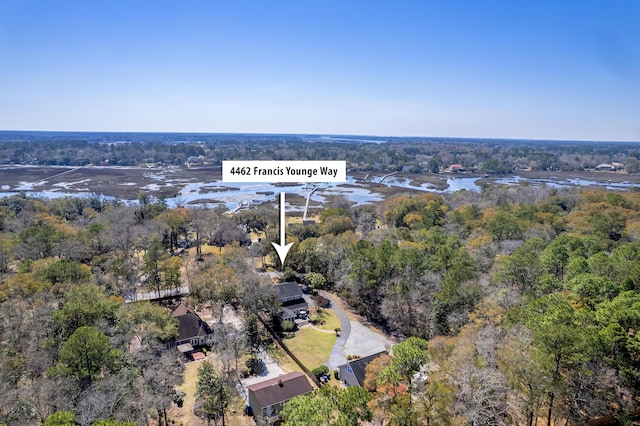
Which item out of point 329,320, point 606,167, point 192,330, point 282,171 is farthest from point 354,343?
point 606,167

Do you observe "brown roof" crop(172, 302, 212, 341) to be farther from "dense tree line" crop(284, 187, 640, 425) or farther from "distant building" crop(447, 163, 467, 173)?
"distant building" crop(447, 163, 467, 173)

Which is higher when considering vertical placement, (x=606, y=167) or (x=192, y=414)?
(x=606, y=167)

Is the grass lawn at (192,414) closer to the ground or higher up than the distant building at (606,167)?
closer to the ground

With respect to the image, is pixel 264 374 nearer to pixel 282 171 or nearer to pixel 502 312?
pixel 282 171

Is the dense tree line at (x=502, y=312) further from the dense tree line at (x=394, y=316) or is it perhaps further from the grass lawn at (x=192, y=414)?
the grass lawn at (x=192, y=414)

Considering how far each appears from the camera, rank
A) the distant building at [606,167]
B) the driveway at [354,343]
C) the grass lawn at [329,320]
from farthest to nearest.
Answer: the distant building at [606,167], the grass lawn at [329,320], the driveway at [354,343]

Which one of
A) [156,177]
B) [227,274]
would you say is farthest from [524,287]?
[156,177]

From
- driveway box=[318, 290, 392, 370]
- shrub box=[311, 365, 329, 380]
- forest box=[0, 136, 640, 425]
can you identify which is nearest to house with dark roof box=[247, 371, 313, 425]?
forest box=[0, 136, 640, 425]

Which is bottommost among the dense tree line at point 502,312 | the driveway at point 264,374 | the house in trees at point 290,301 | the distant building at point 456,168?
the driveway at point 264,374

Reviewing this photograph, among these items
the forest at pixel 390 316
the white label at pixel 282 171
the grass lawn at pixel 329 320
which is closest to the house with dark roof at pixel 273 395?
the forest at pixel 390 316
